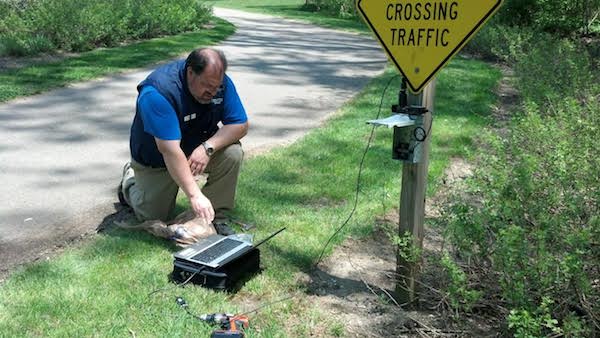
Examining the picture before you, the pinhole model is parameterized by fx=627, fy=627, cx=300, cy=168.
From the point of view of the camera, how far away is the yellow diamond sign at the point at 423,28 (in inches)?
110

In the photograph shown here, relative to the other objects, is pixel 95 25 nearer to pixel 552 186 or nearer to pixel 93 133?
pixel 93 133

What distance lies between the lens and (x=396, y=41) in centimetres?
301

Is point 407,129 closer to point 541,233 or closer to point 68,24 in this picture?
point 541,233

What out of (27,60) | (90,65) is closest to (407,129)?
(90,65)

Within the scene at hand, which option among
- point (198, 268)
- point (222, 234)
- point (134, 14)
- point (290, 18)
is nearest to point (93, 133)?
point (222, 234)

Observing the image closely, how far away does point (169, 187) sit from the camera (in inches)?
165

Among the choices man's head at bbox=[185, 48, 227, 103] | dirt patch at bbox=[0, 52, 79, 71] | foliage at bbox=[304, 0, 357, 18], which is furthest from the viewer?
foliage at bbox=[304, 0, 357, 18]

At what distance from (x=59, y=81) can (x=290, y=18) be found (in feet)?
66.8

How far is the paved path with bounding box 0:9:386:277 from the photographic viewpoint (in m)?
4.40

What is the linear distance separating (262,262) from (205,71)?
1184 mm

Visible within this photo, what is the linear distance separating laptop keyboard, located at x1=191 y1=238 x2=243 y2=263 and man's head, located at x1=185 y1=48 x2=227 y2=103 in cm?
90

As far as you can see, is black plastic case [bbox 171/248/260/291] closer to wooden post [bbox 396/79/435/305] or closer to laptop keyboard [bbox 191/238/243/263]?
laptop keyboard [bbox 191/238/243/263]

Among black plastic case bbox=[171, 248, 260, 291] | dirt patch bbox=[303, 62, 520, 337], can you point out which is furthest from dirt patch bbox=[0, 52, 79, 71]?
dirt patch bbox=[303, 62, 520, 337]

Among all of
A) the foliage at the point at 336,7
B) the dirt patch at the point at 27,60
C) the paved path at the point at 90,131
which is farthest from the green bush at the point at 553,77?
the foliage at the point at 336,7
